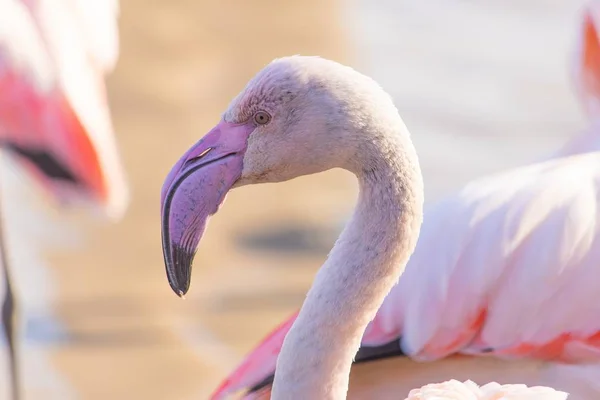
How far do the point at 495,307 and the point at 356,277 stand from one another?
31.2 inches

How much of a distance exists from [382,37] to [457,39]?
1.74ft

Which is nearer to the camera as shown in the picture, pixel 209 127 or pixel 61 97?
pixel 61 97

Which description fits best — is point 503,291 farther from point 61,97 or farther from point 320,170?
point 61,97

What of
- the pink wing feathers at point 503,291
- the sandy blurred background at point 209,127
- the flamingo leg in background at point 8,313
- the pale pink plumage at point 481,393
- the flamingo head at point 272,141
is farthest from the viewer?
the sandy blurred background at point 209,127

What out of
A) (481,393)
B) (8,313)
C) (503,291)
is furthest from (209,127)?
(481,393)

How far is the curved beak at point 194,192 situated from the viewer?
2.08 metres

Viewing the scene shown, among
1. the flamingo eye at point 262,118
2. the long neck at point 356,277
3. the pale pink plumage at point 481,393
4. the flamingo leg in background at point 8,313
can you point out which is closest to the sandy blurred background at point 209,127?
the flamingo leg in background at point 8,313

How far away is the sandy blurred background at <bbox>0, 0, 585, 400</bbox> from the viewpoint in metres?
4.64

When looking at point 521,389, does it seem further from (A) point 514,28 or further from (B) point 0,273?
(A) point 514,28

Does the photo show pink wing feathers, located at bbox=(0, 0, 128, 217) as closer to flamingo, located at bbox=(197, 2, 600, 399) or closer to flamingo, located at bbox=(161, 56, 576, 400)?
flamingo, located at bbox=(197, 2, 600, 399)

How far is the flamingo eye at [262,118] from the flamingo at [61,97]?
275 centimetres

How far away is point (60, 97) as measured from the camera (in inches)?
187

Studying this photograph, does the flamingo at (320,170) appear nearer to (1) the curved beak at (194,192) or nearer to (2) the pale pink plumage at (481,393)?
(1) the curved beak at (194,192)

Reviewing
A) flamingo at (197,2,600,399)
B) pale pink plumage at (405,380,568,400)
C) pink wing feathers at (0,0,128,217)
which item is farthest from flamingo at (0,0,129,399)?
pale pink plumage at (405,380,568,400)
